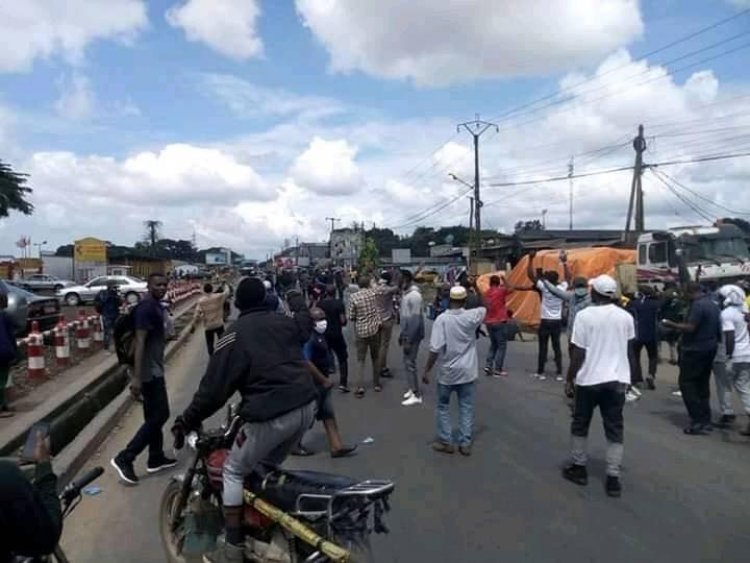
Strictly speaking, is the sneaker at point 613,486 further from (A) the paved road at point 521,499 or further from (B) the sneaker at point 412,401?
(B) the sneaker at point 412,401

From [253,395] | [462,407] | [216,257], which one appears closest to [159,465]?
[462,407]

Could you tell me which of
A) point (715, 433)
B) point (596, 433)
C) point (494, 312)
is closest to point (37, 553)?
point (596, 433)

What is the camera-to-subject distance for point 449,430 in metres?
7.50

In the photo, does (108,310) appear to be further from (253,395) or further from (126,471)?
(253,395)

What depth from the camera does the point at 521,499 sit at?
5898mm

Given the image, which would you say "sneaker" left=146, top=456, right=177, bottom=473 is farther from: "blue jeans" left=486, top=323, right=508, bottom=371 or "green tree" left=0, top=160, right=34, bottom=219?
"green tree" left=0, top=160, right=34, bottom=219

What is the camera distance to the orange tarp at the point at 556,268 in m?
21.1

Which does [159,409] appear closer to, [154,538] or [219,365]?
[154,538]

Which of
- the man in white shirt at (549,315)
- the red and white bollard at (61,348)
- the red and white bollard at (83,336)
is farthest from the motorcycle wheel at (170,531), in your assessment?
the red and white bollard at (83,336)

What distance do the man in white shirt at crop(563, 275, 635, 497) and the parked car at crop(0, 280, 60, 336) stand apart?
1274cm

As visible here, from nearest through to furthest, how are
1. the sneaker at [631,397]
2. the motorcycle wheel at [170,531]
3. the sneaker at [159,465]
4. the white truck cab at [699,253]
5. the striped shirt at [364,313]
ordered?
the motorcycle wheel at [170,531] → the sneaker at [159,465] → the sneaker at [631,397] → the striped shirt at [364,313] → the white truck cab at [699,253]

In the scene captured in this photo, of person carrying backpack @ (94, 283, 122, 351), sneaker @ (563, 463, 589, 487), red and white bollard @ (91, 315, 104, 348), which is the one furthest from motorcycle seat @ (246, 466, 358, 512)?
red and white bollard @ (91, 315, 104, 348)

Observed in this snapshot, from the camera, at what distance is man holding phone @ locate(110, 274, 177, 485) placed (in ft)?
21.5

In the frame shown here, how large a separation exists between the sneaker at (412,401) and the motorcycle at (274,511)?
18.3 feet
